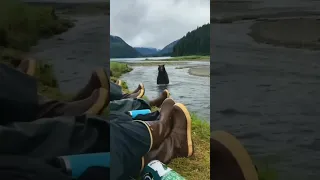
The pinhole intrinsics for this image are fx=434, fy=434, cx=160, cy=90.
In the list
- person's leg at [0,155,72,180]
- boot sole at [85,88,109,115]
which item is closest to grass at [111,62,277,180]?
boot sole at [85,88,109,115]

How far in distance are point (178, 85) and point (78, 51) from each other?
2.30 ft

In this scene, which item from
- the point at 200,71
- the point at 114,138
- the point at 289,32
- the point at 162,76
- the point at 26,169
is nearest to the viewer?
the point at 26,169

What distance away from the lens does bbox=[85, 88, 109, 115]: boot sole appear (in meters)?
2.16

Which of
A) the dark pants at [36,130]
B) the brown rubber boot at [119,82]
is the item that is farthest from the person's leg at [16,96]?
the brown rubber boot at [119,82]

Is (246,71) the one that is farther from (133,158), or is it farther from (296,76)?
(133,158)

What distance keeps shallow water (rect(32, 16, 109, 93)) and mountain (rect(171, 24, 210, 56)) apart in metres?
0.56

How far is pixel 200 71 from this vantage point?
245 cm

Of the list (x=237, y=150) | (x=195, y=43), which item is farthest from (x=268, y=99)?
(x=195, y=43)

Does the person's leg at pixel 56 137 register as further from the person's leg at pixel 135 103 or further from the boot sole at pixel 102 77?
the person's leg at pixel 135 103

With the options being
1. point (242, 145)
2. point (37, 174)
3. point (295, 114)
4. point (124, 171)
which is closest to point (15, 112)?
point (37, 174)

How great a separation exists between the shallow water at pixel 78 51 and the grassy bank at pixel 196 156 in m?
0.33

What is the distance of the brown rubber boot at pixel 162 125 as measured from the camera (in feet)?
8.33

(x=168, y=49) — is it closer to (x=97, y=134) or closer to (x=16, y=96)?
(x=97, y=134)

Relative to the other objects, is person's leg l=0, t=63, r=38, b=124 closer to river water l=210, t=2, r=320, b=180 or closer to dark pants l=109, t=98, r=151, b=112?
dark pants l=109, t=98, r=151, b=112
